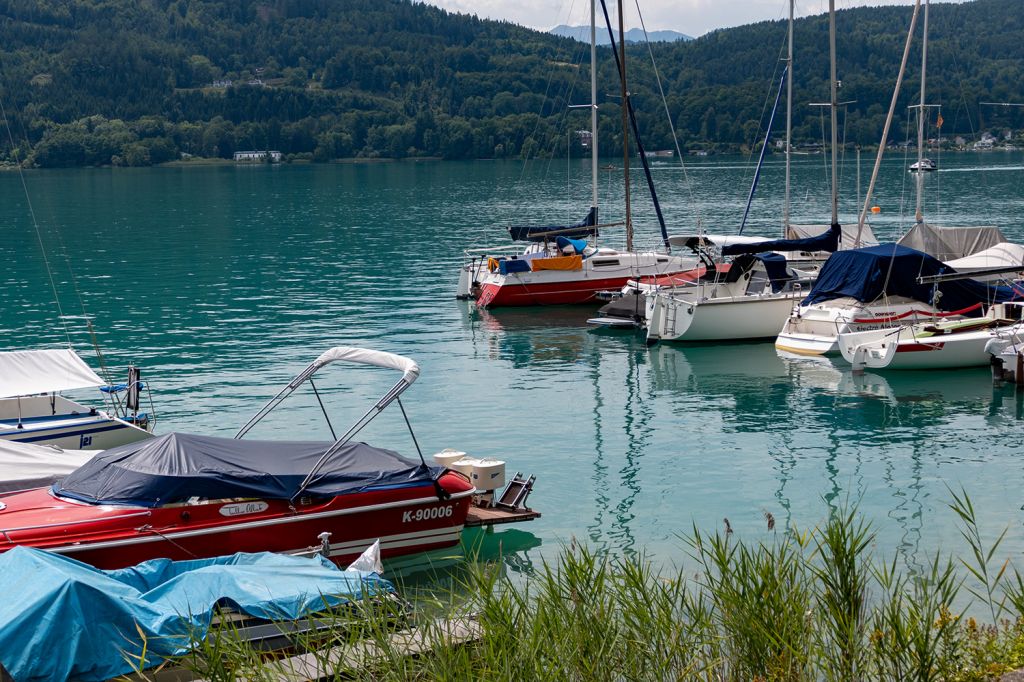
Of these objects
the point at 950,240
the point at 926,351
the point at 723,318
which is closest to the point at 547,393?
the point at 723,318

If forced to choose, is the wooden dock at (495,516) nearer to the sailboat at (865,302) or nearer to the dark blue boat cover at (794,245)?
the sailboat at (865,302)

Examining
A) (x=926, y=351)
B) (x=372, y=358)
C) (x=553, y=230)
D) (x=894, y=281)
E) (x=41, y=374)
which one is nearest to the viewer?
(x=372, y=358)

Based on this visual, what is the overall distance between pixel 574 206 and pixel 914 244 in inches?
2291

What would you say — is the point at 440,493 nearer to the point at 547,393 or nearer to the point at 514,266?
the point at 547,393

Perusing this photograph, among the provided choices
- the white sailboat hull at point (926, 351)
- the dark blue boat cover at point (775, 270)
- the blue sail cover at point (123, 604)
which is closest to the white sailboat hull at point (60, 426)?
the blue sail cover at point (123, 604)

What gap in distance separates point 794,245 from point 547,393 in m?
12.9

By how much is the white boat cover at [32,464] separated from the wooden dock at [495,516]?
6.29 m

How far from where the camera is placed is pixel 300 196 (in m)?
122

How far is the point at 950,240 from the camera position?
42.6 metres

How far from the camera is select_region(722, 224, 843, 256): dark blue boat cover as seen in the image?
3825cm

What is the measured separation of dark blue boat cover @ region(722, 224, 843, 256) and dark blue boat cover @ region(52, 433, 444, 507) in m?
23.0

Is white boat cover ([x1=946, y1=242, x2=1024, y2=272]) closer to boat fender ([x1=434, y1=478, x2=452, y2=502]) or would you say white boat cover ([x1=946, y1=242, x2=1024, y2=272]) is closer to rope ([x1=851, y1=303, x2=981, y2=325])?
rope ([x1=851, y1=303, x2=981, y2=325])

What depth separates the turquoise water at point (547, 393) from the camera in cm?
2089

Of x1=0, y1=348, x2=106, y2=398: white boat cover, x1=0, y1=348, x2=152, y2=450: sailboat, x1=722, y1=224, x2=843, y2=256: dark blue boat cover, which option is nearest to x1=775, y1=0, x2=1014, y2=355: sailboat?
x1=722, y1=224, x2=843, y2=256: dark blue boat cover
